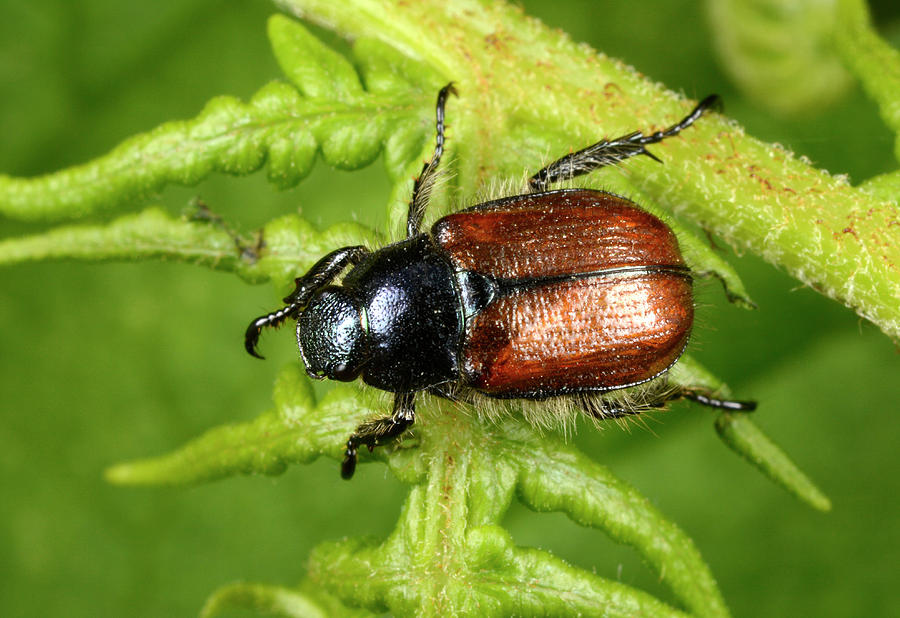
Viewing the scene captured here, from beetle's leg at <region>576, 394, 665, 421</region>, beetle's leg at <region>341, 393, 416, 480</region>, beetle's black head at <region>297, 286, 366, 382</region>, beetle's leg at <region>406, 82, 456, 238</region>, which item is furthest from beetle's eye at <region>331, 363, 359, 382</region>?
beetle's leg at <region>576, 394, 665, 421</region>

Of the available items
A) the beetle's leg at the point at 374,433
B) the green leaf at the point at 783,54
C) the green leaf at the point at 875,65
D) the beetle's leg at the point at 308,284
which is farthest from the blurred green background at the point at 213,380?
the beetle's leg at the point at 374,433

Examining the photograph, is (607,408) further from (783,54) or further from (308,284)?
(783,54)

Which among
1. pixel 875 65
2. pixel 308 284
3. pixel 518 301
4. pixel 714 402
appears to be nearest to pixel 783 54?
pixel 875 65

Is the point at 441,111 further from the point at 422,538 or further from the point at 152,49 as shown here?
the point at 152,49

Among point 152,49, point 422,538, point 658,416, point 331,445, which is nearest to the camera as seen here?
point 422,538

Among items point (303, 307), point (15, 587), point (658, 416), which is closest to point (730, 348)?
point (658, 416)

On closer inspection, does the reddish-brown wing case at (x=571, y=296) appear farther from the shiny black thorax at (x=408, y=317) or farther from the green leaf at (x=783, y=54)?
the green leaf at (x=783, y=54)

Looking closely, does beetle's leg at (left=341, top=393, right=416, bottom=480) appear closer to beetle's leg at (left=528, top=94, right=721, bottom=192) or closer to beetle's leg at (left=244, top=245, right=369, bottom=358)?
beetle's leg at (left=244, top=245, right=369, bottom=358)
